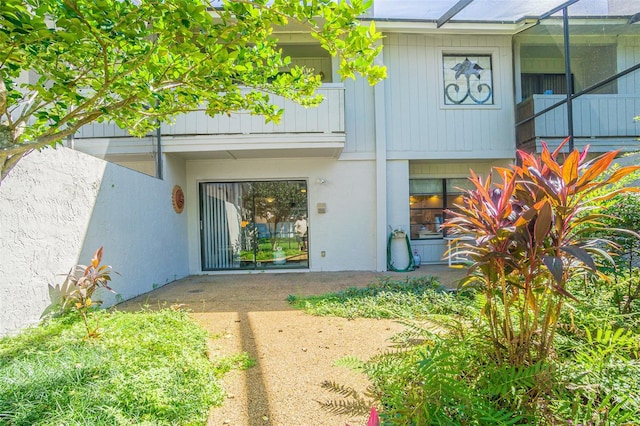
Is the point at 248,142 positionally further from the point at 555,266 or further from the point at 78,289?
the point at 555,266

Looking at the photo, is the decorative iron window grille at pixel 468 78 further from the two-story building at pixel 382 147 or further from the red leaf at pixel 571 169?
the red leaf at pixel 571 169

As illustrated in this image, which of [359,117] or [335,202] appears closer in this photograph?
[359,117]

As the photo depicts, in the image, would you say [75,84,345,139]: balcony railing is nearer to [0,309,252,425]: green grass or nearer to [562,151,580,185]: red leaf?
[0,309,252,425]: green grass

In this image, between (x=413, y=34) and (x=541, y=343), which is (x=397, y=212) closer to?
(x=413, y=34)

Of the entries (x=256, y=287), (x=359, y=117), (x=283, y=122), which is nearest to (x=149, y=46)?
(x=283, y=122)

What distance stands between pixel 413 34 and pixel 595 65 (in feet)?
12.0

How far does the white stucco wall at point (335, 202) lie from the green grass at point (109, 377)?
4734 millimetres

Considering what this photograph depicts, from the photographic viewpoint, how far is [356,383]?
247cm

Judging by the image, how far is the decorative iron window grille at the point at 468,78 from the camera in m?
7.87

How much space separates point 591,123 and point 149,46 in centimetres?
769

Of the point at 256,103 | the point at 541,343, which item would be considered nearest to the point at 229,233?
the point at 256,103

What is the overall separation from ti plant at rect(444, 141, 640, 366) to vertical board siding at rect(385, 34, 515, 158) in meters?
6.32

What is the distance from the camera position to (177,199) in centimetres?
732

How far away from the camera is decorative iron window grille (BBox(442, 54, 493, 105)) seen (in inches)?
310
